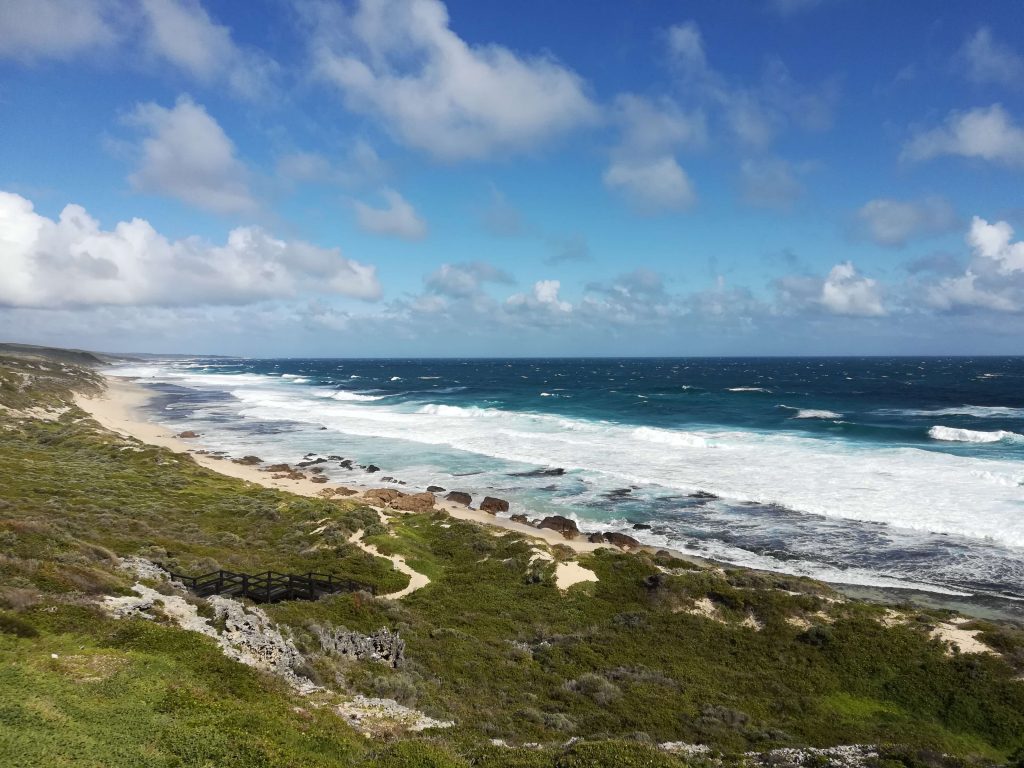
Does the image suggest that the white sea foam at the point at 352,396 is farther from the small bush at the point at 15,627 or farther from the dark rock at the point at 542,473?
the small bush at the point at 15,627

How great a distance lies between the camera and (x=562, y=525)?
114ft

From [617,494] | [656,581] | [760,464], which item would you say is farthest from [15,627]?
[760,464]

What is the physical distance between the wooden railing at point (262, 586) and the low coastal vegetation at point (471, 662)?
3.88ft

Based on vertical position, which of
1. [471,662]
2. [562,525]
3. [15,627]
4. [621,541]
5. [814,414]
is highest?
[814,414]

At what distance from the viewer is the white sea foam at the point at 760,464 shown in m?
36.8

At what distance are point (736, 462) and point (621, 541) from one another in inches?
954

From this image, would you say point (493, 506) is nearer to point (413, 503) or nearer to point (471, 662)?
point (413, 503)

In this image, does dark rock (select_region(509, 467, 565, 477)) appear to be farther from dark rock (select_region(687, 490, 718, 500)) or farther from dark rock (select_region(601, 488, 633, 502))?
dark rock (select_region(687, 490, 718, 500))

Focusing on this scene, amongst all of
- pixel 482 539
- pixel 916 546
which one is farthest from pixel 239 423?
pixel 916 546

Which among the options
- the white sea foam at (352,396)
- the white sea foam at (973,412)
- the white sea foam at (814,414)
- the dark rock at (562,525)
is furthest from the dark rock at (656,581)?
the white sea foam at (352,396)

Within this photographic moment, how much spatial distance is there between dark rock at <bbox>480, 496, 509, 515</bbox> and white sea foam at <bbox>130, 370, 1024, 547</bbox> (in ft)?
36.8

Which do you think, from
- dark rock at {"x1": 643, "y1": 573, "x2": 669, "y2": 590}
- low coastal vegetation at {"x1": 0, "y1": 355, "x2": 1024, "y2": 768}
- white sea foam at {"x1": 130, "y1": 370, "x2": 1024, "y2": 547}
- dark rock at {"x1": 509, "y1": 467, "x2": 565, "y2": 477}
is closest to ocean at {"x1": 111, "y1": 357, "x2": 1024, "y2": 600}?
white sea foam at {"x1": 130, "y1": 370, "x2": 1024, "y2": 547}

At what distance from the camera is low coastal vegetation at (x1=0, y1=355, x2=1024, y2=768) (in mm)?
10398

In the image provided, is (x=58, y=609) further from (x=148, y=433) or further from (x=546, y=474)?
(x=148, y=433)
